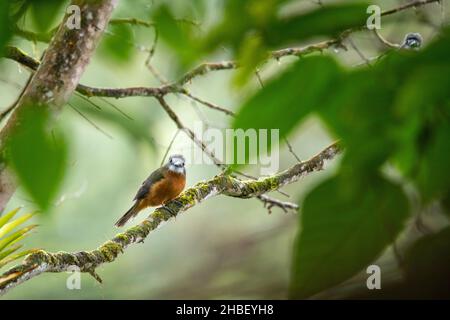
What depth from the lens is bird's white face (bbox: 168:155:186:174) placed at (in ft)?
14.0

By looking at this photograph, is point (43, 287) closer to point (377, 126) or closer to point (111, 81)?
point (111, 81)

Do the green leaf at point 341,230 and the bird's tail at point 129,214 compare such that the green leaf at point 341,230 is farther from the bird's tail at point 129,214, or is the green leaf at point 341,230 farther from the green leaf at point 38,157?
the bird's tail at point 129,214

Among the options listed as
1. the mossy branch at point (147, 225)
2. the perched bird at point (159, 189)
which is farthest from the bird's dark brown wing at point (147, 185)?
the mossy branch at point (147, 225)

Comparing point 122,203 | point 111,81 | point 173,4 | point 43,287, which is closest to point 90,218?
point 122,203

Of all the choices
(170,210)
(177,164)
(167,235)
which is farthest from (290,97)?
(167,235)

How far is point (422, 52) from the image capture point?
Result: 0.28 meters

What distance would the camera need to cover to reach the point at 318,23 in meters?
0.30

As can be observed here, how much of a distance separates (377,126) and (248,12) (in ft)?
0.27

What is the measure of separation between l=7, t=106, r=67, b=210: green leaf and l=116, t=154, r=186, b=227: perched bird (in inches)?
143

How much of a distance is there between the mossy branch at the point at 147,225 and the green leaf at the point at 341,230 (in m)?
1.67

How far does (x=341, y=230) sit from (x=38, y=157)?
0.15 meters

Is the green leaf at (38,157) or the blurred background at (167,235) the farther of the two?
the blurred background at (167,235)

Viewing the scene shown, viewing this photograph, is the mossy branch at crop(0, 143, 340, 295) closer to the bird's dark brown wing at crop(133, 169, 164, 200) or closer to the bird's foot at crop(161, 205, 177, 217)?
the bird's foot at crop(161, 205, 177, 217)

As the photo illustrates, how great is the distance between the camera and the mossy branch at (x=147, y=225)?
75.2 inches
